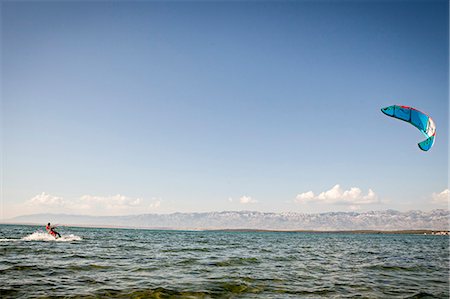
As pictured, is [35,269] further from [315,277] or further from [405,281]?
[405,281]

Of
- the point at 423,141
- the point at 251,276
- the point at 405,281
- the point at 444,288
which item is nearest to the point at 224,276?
the point at 251,276

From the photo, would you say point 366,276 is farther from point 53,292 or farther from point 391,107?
point 53,292

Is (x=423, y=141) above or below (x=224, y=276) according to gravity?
above

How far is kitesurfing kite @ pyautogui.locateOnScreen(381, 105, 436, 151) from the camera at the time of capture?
59.6 ft

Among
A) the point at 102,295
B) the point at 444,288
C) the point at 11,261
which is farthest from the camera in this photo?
the point at 11,261

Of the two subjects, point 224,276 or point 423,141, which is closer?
point 224,276

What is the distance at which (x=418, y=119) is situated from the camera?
18875 mm

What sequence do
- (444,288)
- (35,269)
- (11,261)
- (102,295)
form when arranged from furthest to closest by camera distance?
(11,261) < (35,269) < (444,288) < (102,295)

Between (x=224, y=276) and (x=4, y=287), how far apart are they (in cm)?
1068

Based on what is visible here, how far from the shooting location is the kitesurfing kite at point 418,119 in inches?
715

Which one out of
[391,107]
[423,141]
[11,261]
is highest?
[391,107]

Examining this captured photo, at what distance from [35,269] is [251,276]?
13.3 meters

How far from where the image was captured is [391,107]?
62.7ft

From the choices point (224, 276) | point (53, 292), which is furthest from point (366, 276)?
point (53, 292)
